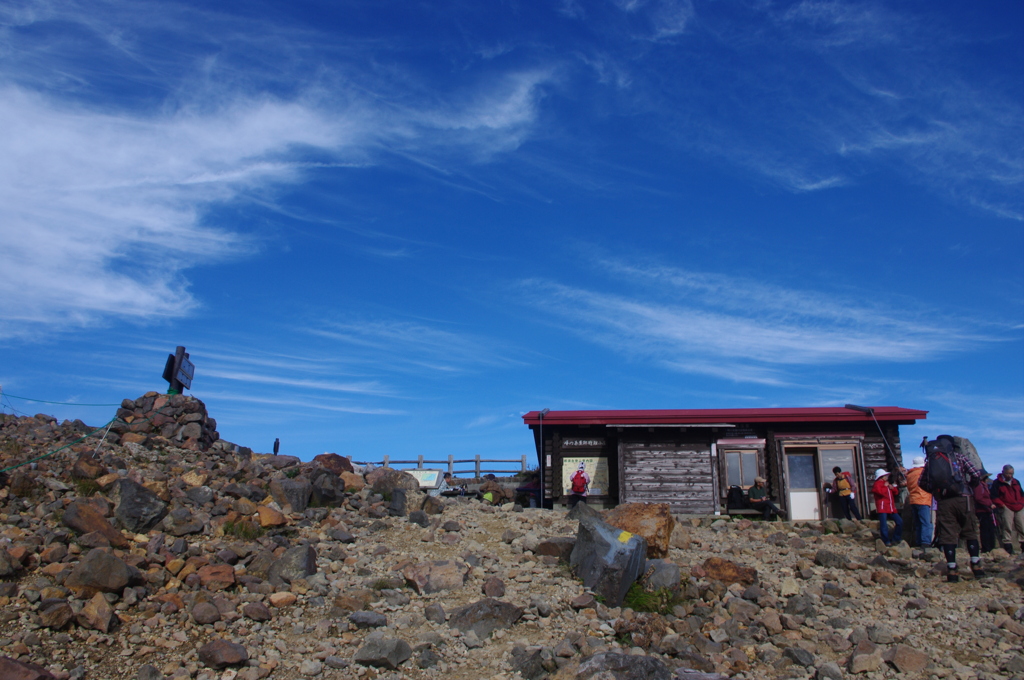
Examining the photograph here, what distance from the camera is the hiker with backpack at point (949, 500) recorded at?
11.8m

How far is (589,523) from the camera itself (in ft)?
39.2

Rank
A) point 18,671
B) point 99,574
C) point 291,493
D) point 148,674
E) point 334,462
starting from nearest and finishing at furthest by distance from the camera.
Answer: point 18,671 < point 148,674 < point 99,574 < point 291,493 < point 334,462

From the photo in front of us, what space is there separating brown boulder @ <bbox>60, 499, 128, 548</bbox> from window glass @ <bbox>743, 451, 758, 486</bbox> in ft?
58.1

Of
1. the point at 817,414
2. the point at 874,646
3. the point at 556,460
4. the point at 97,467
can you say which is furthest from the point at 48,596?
the point at 817,414

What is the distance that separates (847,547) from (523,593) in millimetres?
8755

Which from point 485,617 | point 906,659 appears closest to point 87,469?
point 485,617

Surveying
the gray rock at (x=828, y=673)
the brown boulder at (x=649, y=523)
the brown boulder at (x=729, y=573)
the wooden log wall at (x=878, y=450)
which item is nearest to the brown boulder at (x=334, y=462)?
the brown boulder at (x=649, y=523)

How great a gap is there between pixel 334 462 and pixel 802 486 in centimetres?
1455

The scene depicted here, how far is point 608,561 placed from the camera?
35.8 feet

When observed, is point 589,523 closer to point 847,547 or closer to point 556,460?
point 847,547

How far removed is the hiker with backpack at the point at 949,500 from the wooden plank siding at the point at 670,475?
8.88 m

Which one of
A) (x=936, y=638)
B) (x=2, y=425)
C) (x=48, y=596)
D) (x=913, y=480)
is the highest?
(x=2, y=425)

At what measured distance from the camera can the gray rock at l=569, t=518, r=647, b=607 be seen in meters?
10.8

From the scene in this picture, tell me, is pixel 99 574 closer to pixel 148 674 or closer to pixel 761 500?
pixel 148 674
